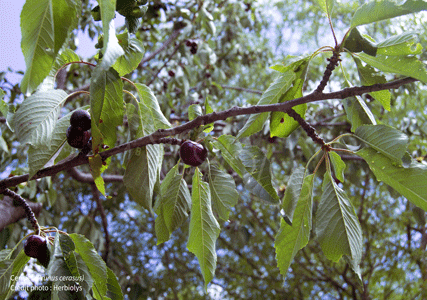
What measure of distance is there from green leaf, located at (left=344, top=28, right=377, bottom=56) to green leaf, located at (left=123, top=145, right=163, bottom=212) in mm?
593

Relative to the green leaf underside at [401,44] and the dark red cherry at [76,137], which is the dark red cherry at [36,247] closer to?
the dark red cherry at [76,137]

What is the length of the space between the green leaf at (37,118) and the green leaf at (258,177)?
52 cm

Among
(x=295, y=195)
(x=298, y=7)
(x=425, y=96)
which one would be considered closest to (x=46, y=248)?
(x=295, y=195)

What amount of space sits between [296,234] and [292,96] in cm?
43

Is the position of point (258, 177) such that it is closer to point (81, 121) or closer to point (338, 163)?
point (338, 163)

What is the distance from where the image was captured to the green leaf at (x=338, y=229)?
951 millimetres

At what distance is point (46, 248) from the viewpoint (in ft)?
3.19

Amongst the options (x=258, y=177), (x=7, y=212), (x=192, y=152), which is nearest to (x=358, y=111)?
(x=258, y=177)

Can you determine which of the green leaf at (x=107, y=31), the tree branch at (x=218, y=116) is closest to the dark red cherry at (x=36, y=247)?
the tree branch at (x=218, y=116)

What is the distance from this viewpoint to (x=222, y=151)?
992 millimetres

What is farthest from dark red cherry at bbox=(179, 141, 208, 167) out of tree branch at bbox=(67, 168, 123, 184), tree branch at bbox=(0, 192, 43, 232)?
tree branch at bbox=(67, 168, 123, 184)

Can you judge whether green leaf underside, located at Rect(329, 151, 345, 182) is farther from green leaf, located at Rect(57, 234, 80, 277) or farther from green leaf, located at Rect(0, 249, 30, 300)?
green leaf, located at Rect(0, 249, 30, 300)

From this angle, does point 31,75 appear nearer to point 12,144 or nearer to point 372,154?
point 372,154

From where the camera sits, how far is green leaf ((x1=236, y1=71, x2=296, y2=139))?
971 mm
